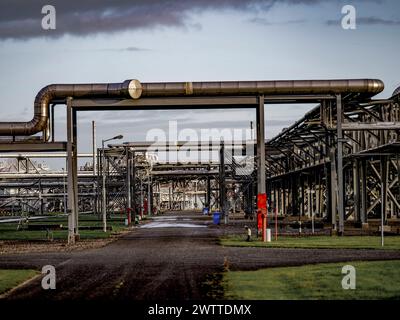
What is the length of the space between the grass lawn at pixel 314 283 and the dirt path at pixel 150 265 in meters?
1.17

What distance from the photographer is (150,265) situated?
28.1 m

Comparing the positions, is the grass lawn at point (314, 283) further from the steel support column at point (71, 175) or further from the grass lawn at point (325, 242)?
the steel support column at point (71, 175)

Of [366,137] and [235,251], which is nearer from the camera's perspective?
[235,251]

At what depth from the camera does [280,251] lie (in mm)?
34219

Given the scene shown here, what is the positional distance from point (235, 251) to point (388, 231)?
17.9m

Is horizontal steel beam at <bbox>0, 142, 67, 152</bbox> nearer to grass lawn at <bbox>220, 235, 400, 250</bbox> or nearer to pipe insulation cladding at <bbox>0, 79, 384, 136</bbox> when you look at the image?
pipe insulation cladding at <bbox>0, 79, 384, 136</bbox>

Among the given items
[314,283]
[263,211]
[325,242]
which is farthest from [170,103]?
[314,283]

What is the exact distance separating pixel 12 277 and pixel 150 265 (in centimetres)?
593

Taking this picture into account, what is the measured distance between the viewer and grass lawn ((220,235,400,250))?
36.2 m

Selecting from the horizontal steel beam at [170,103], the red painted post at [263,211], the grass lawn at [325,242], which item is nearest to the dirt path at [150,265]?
the grass lawn at [325,242]

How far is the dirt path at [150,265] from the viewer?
19.8 metres

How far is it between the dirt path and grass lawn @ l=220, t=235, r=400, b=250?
1.86 m
